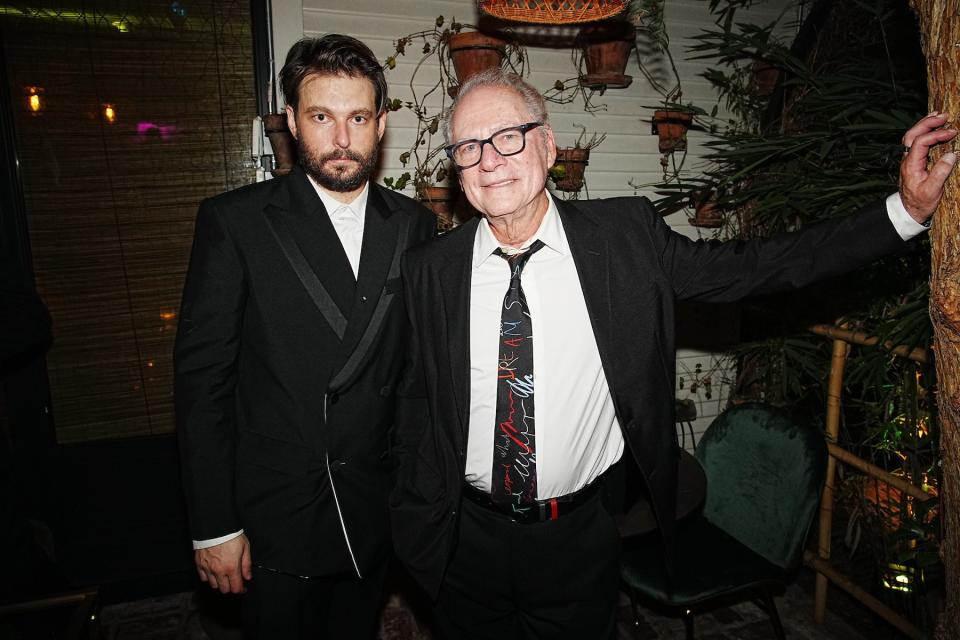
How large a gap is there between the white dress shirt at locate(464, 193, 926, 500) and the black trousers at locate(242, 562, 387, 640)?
2.09ft

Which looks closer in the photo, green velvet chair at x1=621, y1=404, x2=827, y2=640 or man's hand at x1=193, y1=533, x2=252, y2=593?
man's hand at x1=193, y1=533, x2=252, y2=593

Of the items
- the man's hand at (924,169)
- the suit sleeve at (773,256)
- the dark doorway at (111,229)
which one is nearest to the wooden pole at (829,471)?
the suit sleeve at (773,256)

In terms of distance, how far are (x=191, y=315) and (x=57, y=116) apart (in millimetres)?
2126

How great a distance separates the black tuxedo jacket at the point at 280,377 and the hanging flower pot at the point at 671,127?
8.85 feet

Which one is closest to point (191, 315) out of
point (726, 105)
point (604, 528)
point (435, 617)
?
point (435, 617)

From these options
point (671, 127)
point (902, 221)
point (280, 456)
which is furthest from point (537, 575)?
point (671, 127)

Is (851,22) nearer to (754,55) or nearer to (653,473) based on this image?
(754,55)

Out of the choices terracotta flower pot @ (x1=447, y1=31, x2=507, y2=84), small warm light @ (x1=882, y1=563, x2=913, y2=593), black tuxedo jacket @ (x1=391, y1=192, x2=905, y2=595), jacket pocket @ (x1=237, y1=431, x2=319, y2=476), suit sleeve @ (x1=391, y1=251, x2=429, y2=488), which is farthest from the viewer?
terracotta flower pot @ (x1=447, y1=31, x2=507, y2=84)

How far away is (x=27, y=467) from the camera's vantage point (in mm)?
3055

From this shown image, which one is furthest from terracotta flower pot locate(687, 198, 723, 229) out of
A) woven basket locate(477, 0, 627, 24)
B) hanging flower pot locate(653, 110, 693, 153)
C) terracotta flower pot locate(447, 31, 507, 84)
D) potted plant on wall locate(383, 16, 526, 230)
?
woven basket locate(477, 0, 627, 24)

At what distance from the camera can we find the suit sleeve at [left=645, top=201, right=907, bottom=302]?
1461 mm

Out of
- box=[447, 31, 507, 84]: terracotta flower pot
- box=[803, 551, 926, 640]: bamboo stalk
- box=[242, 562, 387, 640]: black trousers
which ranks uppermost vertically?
box=[447, 31, 507, 84]: terracotta flower pot

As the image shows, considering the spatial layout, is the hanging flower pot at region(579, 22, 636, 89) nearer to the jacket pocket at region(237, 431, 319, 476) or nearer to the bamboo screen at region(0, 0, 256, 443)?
the bamboo screen at region(0, 0, 256, 443)

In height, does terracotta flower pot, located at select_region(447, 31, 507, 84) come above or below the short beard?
above
